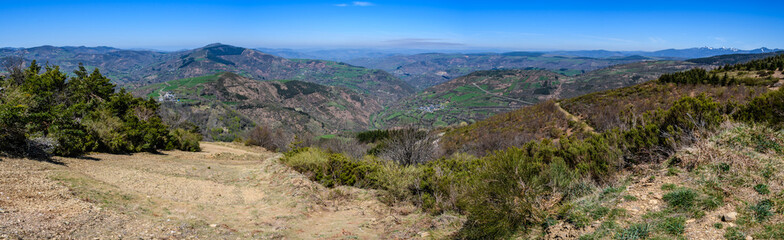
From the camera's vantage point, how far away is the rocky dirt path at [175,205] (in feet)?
20.0

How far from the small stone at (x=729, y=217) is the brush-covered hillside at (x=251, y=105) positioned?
304ft

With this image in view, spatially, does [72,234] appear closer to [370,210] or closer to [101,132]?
[370,210]

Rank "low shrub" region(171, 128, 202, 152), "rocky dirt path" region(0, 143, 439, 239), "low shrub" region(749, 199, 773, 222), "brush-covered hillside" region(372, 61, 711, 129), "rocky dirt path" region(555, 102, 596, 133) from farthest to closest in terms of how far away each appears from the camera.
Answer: "brush-covered hillside" region(372, 61, 711, 129) < "rocky dirt path" region(555, 102, 596, 133) < "low shrub" region(171, 128, 202, 152) < "rocky dirt path" region(0, 143, 439, 239) < "low shrub" region(749, 199, 773, 222)

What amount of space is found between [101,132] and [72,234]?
10.7 metres

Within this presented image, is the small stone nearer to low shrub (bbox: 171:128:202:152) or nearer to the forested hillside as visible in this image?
the forested hillside

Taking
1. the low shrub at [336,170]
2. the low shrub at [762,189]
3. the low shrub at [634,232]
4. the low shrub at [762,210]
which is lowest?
the low shrub at [336,170]

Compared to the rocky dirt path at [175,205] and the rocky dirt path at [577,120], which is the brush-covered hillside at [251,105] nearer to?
the rocky dirt path at [577,120]

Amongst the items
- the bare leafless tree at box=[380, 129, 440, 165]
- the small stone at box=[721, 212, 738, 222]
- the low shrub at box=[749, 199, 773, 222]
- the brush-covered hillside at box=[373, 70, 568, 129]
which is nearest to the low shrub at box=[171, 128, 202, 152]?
the bare leafless tree at box=[380, 129, 440, 165]

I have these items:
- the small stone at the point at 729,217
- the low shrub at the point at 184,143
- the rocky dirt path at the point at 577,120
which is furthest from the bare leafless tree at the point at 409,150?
the rocky dirt path at the point at 577,120

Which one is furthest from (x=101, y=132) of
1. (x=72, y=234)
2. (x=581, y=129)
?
(x=581, y=129)

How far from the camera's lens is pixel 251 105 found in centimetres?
13450

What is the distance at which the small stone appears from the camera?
470cm

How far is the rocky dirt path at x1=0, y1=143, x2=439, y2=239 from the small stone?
5368 mm

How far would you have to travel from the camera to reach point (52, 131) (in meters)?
10.6
